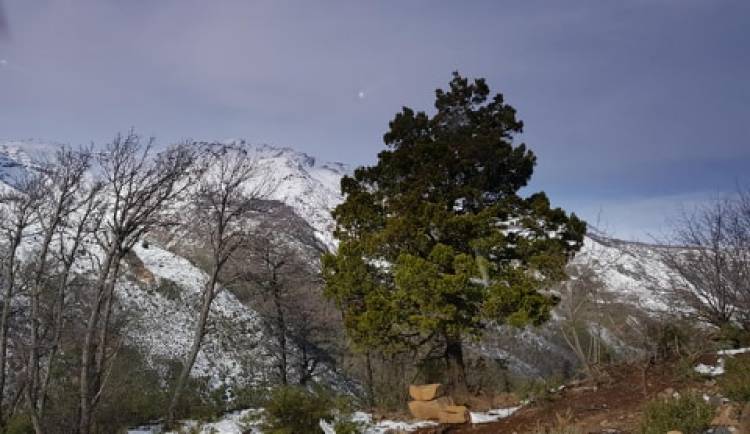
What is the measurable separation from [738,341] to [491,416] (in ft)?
19.3

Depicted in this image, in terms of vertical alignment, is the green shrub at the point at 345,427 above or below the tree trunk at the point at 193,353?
below

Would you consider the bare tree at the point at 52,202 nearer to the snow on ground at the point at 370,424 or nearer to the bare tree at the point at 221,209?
the bare tree at the point at 221,209

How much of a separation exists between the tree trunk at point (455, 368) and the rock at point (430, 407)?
169 centimetres

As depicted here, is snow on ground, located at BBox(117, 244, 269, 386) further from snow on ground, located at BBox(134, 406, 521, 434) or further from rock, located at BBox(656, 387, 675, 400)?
rock, located at BBox(656, 387, 675, 400)

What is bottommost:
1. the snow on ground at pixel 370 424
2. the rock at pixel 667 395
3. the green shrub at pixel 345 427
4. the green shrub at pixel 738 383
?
the snow on ground at pixel 370 424

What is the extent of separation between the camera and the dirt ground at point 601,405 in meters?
7.44

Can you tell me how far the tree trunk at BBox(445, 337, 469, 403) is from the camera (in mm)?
13289

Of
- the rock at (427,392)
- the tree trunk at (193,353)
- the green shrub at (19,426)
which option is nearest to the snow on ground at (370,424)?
the rock at (427,392)

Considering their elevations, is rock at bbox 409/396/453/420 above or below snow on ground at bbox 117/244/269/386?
below

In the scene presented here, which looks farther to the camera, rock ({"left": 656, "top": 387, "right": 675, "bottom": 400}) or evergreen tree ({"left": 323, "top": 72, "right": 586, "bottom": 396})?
evergreen tree ({"left": 323, "top": 72, "right": 586, "bottom": 396})

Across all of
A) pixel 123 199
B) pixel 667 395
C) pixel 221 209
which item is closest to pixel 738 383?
pixel 667 395

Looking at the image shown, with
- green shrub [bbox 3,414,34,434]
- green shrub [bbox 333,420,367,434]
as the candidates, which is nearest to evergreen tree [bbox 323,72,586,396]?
green shrub [bbox 333,420,367,434]

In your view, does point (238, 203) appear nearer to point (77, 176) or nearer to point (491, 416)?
point (77, 176)

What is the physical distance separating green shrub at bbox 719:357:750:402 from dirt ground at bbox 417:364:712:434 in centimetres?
69
